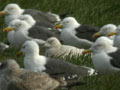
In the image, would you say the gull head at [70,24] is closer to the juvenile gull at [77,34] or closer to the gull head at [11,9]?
the juvenile gull at [77,34]

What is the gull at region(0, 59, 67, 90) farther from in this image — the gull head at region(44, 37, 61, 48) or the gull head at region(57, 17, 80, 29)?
the gull head at region(57, 17, 80, 29)

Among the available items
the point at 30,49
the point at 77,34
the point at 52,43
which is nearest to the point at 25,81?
the point at 30,49

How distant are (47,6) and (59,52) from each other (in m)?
5.67

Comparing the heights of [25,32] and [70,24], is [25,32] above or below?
below

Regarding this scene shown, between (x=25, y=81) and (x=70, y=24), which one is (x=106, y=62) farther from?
(x=70, y=24)

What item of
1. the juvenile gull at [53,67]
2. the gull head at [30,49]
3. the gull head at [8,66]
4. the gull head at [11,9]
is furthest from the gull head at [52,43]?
the gull head at [8,66]

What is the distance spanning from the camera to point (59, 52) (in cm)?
1156

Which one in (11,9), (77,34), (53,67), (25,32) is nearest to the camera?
(53,67)

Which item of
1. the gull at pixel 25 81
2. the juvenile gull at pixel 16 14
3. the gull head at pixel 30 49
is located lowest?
the gull at pixel 25 81

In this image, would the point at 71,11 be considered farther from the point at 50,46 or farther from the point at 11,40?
the point at 50,46

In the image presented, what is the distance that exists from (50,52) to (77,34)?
6.49 feet

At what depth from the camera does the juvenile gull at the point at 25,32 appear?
13164mm

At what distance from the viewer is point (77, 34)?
43.9ft

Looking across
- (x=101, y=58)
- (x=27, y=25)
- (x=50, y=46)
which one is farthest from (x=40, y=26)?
(x=101, y=58)
